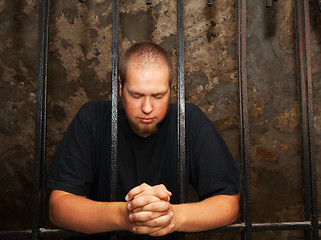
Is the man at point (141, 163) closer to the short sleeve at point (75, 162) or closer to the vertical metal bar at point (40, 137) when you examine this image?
the short sleeve at point (75, 162)

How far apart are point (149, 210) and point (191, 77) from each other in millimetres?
1439

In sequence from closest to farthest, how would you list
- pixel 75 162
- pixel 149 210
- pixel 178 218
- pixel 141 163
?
pixel 149 210
pixel 178 218
pixel 75 162
pixel 141 163

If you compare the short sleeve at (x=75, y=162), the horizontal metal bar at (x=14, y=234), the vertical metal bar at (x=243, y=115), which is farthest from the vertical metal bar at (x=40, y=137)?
the vertical metal bar at (x=243, y=115)

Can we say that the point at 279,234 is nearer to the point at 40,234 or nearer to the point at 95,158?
the point at 95,158

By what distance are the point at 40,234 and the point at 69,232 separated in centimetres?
10

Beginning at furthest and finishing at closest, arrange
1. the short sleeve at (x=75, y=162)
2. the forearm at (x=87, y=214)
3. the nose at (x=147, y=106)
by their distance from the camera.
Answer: the nose at (x=147, y=106) → the short sleeve at (x=75, y=162) → the forearm at (x=87, y=214)

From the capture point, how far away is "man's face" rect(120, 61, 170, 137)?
49.0 inches

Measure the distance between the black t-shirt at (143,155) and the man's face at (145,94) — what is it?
13 centimetres

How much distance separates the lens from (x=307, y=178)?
42.6 inches

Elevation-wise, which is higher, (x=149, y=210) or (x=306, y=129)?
(x=306, y=129)

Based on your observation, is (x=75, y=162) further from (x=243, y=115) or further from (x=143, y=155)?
(x=243, y=115)

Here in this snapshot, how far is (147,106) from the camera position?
1.24 m

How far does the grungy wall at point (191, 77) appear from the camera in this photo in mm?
1955

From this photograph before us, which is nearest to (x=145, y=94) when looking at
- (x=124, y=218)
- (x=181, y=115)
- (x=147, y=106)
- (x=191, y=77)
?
(x=147, y=106)
